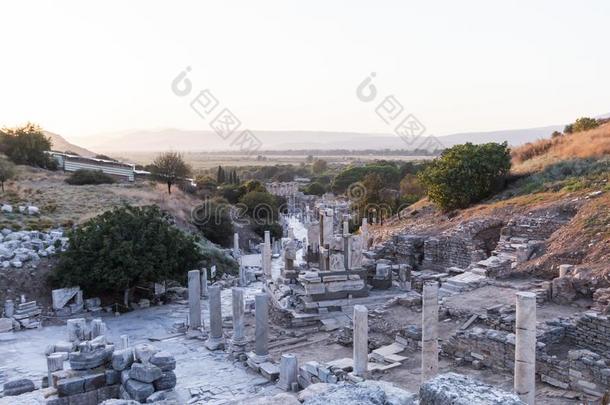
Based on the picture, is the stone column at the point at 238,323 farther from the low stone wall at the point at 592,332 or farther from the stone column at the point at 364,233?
the stone column at the point at 364,233

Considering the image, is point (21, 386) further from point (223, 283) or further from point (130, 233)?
A: point (223, 283)

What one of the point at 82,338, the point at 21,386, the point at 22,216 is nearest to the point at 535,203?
the point at 82,338

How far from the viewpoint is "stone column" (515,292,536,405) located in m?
8.16

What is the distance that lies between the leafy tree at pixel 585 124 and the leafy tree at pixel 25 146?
41247 millimetres

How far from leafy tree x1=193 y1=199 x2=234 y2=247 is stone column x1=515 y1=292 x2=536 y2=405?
27.1m

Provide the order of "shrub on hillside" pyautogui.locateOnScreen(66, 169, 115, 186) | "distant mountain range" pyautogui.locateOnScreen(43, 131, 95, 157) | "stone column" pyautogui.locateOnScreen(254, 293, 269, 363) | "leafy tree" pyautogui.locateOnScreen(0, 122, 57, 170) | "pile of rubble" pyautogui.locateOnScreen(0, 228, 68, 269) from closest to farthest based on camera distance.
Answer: "stone column" pyautogui.locateOnScreen(254, 293, 269, 363)
"pile of rubble" pyautogui.locateOnScreen(0, 228, 68, 269)
"shrub on hillside" pyautogui.locateOnScreen(66, 169, 115, 186)
"leafy tree" pyautogui.locateOnScreen(0, 122, 57, 170)
"distant mountain range" pyautogui.locateOnScreen(43, 131, 95, 157)

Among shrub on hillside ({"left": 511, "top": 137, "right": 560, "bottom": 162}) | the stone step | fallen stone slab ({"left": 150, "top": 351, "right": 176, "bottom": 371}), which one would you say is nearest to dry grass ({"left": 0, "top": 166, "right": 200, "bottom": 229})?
fallen stone slab ({"left": 150, "top": 351, "right": 176, "bottom": 371})

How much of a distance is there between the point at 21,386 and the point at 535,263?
45.3ft

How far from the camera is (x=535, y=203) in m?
20.7

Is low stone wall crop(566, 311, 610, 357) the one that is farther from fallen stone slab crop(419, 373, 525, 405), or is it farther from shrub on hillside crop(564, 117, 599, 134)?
shrub on hillside crop(564, 117, 599, 134)

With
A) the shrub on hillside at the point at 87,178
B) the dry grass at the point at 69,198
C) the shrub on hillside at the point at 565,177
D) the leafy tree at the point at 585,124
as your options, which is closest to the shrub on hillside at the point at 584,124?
the leafy tree at the point at 585,124

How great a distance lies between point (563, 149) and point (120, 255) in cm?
2183

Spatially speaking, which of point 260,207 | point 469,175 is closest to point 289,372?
point 469,175

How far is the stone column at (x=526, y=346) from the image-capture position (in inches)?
321
